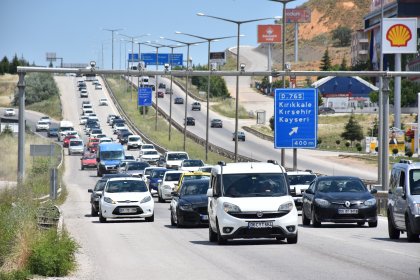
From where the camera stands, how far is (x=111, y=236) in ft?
101

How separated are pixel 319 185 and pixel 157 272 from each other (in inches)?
593

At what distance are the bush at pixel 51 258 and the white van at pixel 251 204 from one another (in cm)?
555

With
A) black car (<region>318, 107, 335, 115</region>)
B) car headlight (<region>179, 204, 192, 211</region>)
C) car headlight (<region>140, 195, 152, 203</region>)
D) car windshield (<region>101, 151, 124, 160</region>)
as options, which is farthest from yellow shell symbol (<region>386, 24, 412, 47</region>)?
car headlight (<region>179, 204, 192, 211</region>)

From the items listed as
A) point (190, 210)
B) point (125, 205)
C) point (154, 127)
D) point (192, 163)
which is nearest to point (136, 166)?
point (192, 163)

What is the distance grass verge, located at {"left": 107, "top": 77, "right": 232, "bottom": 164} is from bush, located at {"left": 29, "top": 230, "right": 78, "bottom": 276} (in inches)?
2846

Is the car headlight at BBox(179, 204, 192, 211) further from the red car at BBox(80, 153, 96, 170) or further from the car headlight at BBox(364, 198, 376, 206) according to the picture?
the red car at BBox(80, 153, 96, 170)

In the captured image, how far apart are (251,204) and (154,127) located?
114 m

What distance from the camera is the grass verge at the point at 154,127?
4127 inches

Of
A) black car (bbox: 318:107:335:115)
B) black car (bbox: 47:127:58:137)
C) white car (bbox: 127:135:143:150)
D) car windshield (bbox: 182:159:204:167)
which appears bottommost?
car windshield (bbox: 182:159:204:167)

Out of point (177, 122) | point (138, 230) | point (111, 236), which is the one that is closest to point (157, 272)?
point (111, 236)

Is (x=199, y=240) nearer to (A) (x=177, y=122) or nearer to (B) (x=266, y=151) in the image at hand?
(B) (x=266, y=151)

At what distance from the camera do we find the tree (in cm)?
12057

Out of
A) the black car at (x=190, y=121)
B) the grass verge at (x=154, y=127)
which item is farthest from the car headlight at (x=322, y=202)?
the black car at (x=190, y=121)

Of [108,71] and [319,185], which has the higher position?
[108,71]
